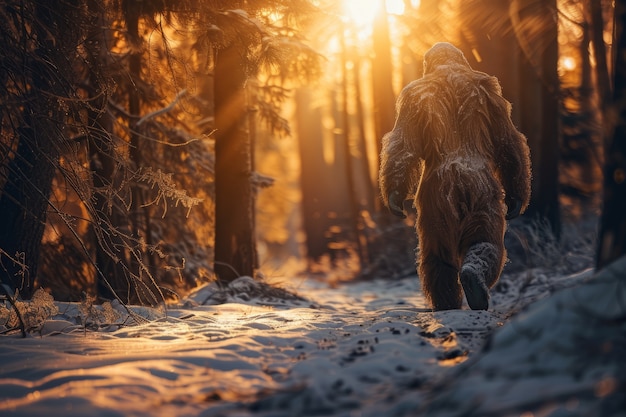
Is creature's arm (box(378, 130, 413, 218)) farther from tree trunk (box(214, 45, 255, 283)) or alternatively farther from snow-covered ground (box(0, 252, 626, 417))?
tree trunk (box(214, 45, 255, 283))

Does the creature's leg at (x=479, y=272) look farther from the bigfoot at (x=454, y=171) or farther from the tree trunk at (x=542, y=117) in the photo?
the tree trunk at (x=542, y=117)

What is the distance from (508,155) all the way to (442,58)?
127 centimetres

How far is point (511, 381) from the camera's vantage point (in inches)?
129

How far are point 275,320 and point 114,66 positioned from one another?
13.0ft

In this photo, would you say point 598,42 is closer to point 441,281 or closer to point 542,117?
point 542,117

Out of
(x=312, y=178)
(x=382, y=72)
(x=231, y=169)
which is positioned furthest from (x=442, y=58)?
(x=312, y=178)

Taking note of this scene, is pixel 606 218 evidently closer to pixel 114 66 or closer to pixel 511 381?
pixel 511 381

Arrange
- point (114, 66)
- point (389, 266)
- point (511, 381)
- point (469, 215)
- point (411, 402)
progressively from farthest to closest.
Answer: point (389, 266) < point (114, 66) < point (469, 215) < point (411, 402) < point (511, 381)

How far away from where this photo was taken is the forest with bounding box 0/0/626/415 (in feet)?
20.7

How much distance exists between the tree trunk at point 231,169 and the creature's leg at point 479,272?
162 inches

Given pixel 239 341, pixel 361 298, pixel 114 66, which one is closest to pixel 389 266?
pixel 361 298

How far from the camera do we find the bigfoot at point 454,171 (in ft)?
21.7

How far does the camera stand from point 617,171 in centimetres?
459

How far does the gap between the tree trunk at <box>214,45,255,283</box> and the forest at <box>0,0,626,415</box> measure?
0.02 meters
